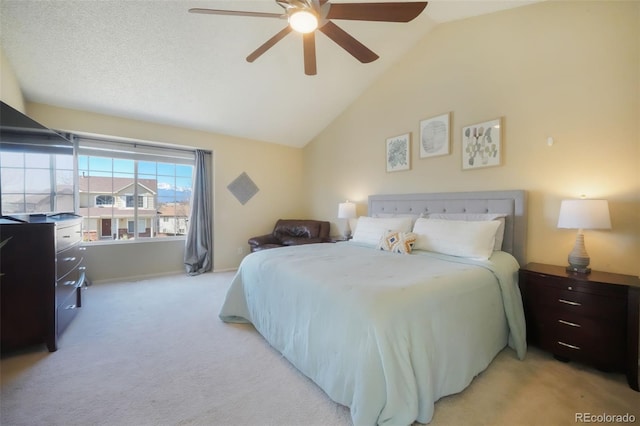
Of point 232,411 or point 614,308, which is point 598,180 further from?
point 232,411

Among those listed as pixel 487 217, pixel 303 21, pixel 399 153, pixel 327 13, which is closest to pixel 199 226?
pixel 399 153

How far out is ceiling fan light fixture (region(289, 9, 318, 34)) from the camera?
169 centimetres

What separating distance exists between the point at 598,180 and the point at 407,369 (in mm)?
2344

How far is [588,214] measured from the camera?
6.31 feet

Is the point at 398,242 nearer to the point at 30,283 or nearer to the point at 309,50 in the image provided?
the point at 309,50

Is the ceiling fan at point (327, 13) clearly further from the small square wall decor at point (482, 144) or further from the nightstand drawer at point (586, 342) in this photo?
the nightstand drawer at point (586, 342)

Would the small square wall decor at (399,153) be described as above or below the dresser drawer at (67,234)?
above

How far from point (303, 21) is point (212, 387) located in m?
2.52

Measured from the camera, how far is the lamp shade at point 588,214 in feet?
6.23

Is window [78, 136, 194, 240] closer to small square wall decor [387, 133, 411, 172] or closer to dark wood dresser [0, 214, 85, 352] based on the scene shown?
dark wood dresser [0, 214, 85, 352]

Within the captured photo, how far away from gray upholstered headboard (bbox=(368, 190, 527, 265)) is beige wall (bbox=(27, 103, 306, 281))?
267 cm

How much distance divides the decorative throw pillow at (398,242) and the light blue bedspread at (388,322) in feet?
1.16

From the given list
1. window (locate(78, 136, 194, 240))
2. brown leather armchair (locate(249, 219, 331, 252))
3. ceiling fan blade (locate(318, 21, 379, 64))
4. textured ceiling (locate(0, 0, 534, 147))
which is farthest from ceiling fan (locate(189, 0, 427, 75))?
window (locate(78, 136, 194, 240))

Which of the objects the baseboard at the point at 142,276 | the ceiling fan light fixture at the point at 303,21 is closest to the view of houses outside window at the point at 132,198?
the baseboard at the point at 142,276
